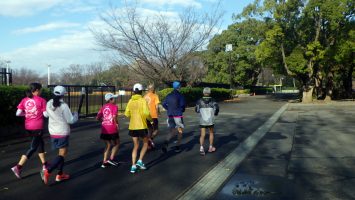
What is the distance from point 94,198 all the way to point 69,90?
1220 centimetres

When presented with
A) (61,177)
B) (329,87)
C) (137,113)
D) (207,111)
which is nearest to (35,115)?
(61,177)

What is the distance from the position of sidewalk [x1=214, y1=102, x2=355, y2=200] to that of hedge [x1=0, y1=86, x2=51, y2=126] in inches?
274

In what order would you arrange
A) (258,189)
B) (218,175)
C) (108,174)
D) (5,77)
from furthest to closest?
(5,77), (108,174), (218,175), (258,189)

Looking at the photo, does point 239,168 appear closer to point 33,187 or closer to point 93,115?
point 33,187

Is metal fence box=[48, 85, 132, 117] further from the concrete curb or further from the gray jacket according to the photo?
the concrete curb

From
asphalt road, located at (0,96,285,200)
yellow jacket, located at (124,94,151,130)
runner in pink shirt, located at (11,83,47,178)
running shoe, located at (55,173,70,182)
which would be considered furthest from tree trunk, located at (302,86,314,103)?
running shoe, located at (55,173,70,182)

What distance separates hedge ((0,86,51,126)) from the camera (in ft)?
35.7

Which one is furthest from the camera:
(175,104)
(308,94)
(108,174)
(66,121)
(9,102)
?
(308,94)

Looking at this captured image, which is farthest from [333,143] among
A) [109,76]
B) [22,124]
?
[109,76]

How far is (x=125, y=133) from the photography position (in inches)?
499

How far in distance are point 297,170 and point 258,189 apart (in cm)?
163

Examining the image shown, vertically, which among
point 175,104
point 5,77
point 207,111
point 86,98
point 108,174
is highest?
point 5,77

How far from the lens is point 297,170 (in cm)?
699

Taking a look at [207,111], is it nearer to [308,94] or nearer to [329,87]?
[308,94]
